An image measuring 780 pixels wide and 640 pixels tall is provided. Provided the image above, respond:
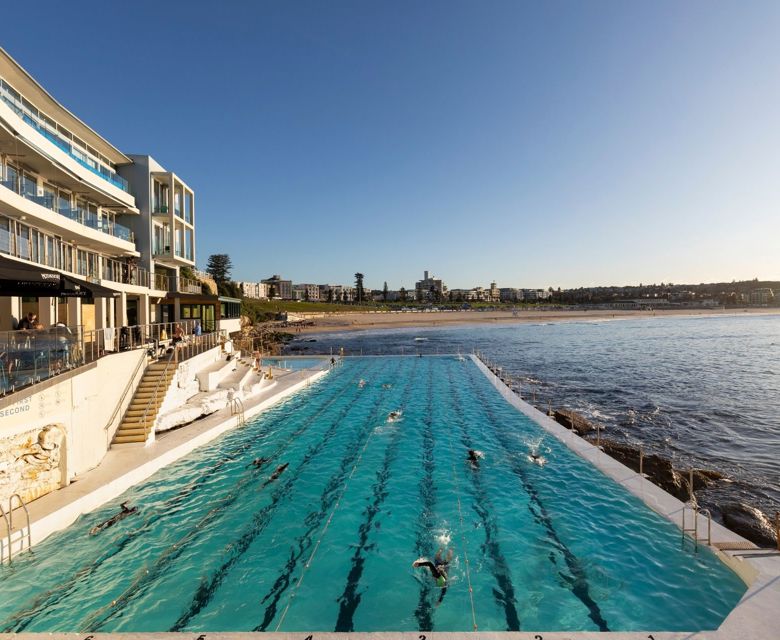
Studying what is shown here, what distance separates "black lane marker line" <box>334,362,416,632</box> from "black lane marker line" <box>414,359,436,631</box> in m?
1.12

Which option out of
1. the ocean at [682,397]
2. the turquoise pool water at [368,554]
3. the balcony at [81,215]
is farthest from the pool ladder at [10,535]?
the ocean at [682,397]

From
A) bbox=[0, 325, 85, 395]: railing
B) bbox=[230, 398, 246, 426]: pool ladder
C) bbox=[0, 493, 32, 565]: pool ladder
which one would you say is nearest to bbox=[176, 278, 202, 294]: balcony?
bbox=[230, 398, 246, 426]: pool ladder

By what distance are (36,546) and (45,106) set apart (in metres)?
21.7

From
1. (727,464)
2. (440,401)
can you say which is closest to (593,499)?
(727,464)

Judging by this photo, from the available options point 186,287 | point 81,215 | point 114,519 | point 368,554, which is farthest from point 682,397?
point 81,215

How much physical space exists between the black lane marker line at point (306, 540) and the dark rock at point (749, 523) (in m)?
10.9

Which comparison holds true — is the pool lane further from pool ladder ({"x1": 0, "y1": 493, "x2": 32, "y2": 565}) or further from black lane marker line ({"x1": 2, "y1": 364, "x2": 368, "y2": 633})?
pool ladder ({"x1": 0, "y1": 493, "x2": 32, "y2": 565})

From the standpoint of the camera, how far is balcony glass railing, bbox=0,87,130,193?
17.4m

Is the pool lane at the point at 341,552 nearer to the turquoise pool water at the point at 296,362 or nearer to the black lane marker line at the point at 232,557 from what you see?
the black lane marker line at the point at 232,557

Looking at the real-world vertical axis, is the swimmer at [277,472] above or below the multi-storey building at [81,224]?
below

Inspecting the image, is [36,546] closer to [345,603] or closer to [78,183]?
[345,603]

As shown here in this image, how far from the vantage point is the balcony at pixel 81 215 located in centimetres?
1612

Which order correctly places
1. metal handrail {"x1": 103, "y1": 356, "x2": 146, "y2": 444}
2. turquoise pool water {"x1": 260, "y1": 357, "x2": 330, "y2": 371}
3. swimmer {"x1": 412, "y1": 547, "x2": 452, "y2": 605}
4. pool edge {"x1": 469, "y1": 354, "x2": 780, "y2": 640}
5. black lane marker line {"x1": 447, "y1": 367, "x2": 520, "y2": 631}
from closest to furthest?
pool edge {"x1": 469, "y1": 354, "x2": 780, "y2": 640}, black lane marker line {"x1": 447, "y1": 367, "x2": 520, "y2": 631}, swimmer {"x1": 412, "y1": 547, "x2": 452, "y2": 605}, metal handrail {"x1": 103, "y1": 356, "x2": 146, "y2": 444}, turquoise pool water {"x1": 260, "y1": 357, "x2": 330, "y2": 371}

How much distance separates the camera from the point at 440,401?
2297cm
